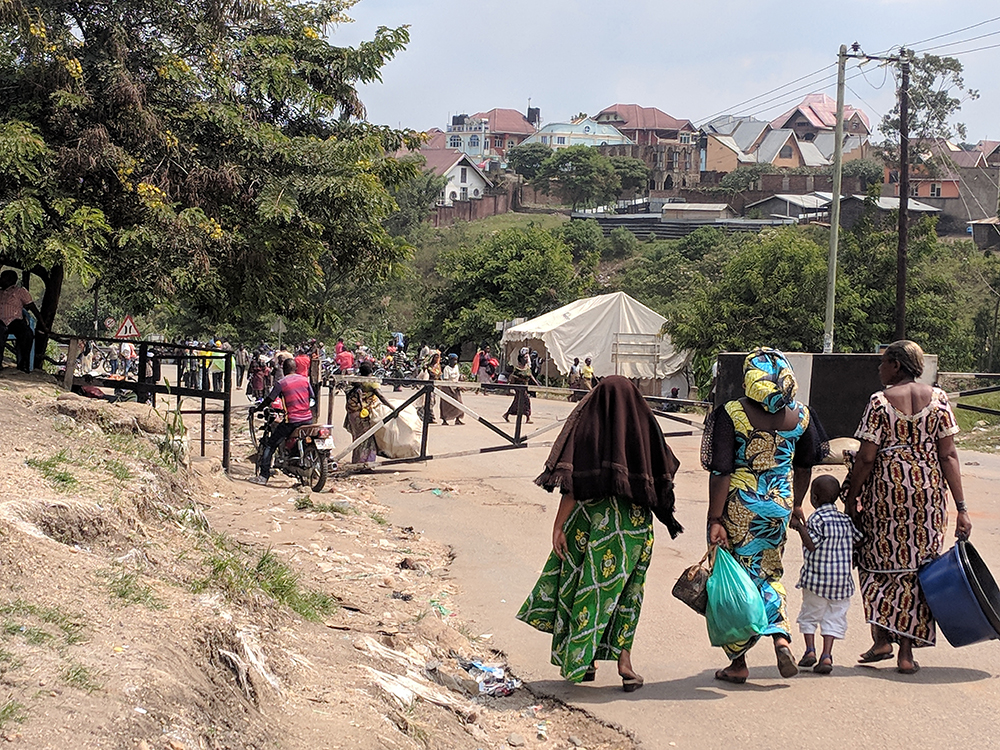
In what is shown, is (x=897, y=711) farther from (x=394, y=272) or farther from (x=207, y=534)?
(x=394, y=272)

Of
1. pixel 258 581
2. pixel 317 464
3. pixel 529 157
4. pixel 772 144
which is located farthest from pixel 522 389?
pixel 772 144

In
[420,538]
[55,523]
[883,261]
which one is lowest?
[420,538]

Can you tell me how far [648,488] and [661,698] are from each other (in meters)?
1.13

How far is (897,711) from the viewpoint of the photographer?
5.34m

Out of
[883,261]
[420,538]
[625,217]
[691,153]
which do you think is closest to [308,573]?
[420,538]

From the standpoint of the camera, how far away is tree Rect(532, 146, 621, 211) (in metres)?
98.4

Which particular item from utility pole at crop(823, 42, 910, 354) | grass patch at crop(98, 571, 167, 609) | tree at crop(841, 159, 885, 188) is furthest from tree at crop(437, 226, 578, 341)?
tree at crop(841, 159, 885, 188)

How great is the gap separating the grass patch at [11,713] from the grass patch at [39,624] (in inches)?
25.7

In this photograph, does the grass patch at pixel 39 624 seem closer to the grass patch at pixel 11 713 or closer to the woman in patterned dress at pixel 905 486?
the grass patch at pixel 11 713

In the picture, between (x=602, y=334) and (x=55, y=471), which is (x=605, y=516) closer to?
(x=55, y=471)

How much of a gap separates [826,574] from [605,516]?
1332mm

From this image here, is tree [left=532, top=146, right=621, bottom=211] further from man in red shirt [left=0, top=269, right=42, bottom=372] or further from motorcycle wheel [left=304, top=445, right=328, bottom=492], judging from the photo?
motorcycle wheel [left=304, top=445, right=328, bottom=492]

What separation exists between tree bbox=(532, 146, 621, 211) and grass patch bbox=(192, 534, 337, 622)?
9298 centimetres

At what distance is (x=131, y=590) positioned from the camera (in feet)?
16.4
